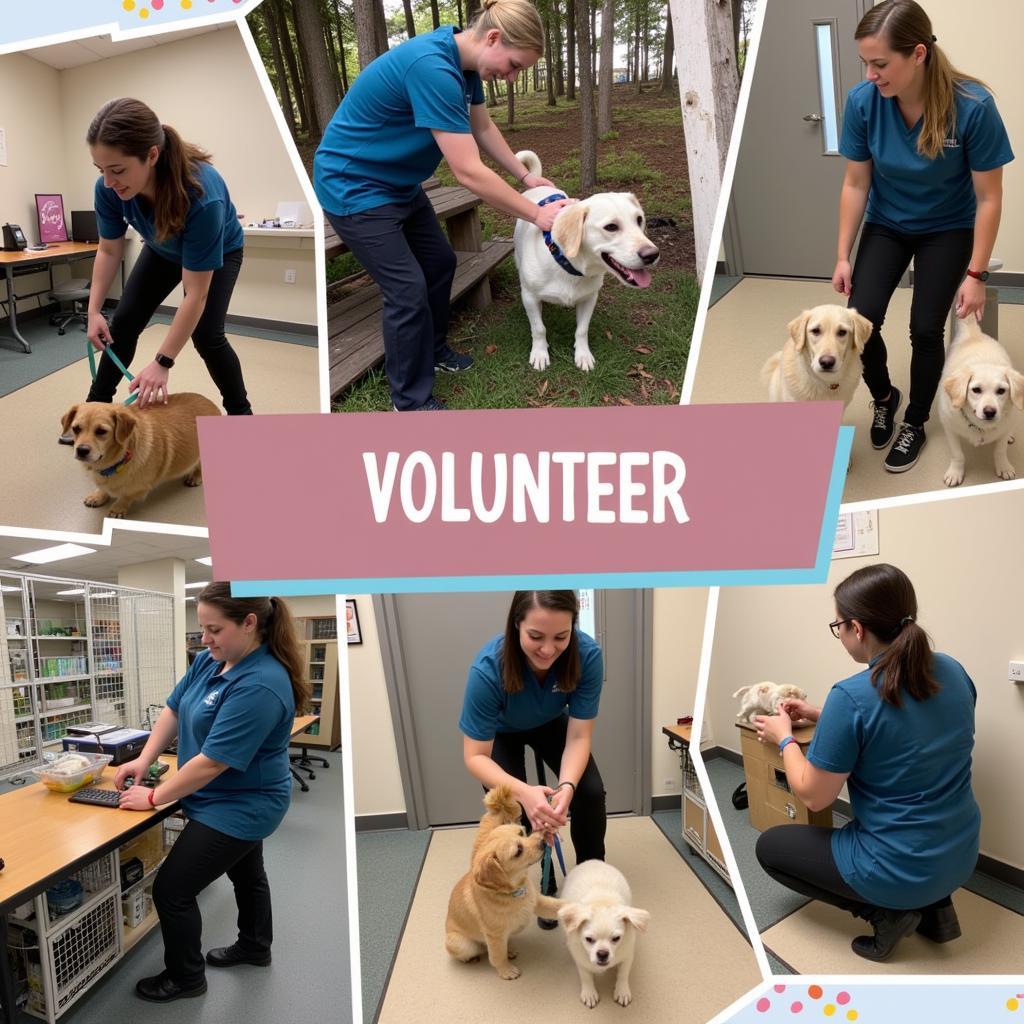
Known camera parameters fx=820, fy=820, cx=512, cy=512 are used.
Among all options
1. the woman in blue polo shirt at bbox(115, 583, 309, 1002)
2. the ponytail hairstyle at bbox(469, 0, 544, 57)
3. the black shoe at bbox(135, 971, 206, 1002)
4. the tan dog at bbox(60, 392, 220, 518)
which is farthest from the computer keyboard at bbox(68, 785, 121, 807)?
the ponytail hairstyle at bbox(469, 0, 544, 57)

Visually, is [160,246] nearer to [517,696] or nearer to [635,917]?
[517,696]

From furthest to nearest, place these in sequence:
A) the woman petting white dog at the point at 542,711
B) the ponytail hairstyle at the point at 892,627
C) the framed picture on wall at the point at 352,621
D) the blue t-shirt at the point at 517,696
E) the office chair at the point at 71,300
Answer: the framed picture on wall at the point at 352,621, the office chair at the point at 71,300, the blue t-shirt at the point at 517,696, the woman petting white dog at the point at 542,711, the ponytail hairstyle at the point at 892,627

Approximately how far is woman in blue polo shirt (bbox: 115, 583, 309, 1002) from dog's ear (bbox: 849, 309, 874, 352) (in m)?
1.71

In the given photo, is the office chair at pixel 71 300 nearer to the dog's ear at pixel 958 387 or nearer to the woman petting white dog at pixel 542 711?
the woman petting white dog at pixel 542 711

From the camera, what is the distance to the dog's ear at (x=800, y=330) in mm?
2240

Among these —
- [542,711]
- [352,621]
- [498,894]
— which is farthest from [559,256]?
[352,621]

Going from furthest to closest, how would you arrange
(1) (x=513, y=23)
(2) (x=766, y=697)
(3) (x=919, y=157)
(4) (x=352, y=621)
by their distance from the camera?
(4) (x=352, y=621)
(2) (x=766, y=697)
(3) (x=919, y=157)
(1) (x=513, y=23)

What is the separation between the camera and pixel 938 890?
192cm

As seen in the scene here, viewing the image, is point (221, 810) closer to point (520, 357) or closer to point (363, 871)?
point (363, 871)

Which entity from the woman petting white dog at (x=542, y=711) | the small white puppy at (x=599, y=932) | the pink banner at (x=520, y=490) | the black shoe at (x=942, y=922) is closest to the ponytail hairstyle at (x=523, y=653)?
the woman petting white dog at (x=542, y=711)

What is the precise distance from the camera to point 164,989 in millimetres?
2270

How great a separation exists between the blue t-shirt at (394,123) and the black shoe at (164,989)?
2.09 m

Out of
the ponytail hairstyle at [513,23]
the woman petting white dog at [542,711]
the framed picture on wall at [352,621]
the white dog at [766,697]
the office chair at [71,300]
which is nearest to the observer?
the ponytail hairstyle at [513,23]

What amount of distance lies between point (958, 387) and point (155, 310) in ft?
7.05
